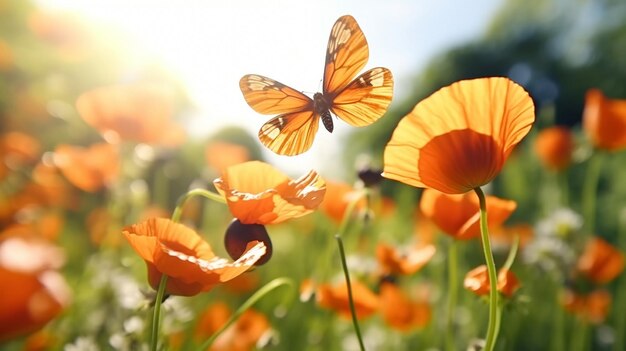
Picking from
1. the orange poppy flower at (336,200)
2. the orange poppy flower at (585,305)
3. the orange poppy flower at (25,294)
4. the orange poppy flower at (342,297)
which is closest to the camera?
the orange poppy flower at (25,294)

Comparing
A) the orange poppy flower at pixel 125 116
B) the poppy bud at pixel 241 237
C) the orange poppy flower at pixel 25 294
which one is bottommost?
the orange poppy flower at pixel 125 116

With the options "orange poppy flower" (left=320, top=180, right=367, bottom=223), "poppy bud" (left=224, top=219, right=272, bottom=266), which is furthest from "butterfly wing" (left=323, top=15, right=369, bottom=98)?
"orange poppy flower" (left=320, top=180, right=367, bottom=223)

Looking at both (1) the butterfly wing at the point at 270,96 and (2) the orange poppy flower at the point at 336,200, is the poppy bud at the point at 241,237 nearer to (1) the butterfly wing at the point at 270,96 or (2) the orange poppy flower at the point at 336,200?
(1) the butterfly wing at the point at 270,96

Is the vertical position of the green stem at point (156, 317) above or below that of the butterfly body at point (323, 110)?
below

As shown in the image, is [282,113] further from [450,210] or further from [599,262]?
[599,262]

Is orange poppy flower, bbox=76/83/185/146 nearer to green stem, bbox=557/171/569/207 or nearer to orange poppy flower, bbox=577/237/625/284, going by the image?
orange poppy flower, bbox=577/237/625/284


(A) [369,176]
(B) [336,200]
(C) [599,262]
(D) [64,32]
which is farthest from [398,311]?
(D) [64,32]

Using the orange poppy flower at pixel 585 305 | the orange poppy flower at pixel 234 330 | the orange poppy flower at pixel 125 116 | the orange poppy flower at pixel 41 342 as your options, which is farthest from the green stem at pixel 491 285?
the orange poppy flower at pixel 125 116
